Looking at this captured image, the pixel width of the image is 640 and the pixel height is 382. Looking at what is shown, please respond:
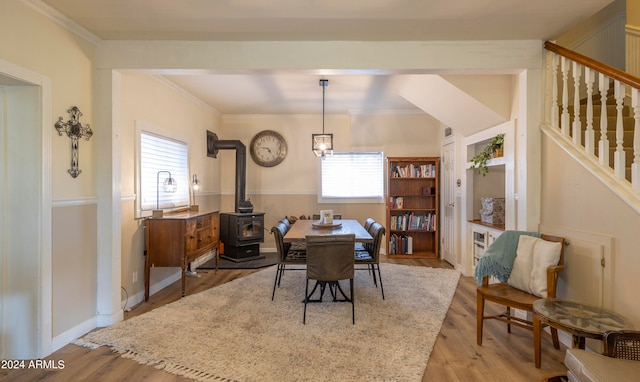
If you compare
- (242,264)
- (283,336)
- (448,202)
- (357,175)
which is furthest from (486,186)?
(242,264)

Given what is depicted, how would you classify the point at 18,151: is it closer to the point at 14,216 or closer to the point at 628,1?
the point at 14,216

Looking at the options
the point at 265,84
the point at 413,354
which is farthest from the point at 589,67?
the point at 265,84

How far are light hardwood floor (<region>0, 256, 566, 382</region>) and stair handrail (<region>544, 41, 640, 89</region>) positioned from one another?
6.70ft

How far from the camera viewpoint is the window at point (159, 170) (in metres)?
3.62

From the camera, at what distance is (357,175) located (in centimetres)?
609

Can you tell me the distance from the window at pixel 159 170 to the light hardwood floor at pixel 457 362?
5.43ft

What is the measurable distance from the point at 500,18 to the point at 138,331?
13.2 ft

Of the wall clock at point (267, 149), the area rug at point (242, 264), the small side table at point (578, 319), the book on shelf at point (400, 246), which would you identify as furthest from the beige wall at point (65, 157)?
the book on shelf at point (400, 246)

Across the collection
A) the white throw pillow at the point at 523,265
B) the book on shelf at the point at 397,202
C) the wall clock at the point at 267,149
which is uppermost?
the wall clock at the point at 267,149

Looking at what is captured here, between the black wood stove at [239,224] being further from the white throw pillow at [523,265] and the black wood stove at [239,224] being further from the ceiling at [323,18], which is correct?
the white throw pillow at [523,265]

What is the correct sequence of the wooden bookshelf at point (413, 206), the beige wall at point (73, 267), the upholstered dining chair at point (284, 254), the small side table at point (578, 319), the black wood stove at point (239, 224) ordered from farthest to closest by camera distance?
the wooden bookshelf at point (413, 206), the black wood stove at point (239, 224), the upholstered dining chair at point (284, 254), the beige wall at point (73, 267), the small side table at point (578, 319)

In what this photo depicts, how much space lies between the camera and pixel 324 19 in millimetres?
2504

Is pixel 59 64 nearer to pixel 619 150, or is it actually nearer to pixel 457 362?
pixel 457 362

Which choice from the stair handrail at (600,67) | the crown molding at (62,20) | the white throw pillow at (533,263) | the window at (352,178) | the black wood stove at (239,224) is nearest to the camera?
the stair handrail at (600,67)
